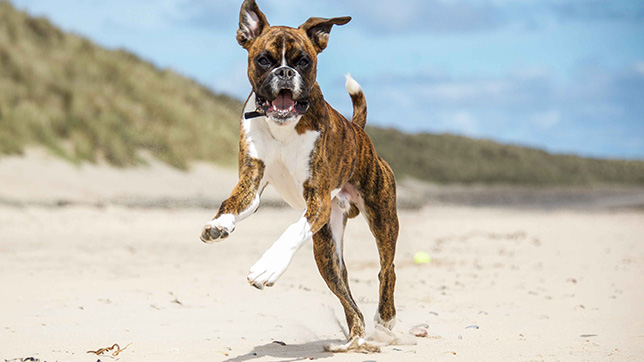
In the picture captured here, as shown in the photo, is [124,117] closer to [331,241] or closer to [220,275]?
[220,275]

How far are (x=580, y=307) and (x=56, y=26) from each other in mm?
21414

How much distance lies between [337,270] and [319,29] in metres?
1.69

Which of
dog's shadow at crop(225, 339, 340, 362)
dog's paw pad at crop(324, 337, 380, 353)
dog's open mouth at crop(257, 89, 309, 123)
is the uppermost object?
dog's open mouth at crop(257, 89, 309, 123)

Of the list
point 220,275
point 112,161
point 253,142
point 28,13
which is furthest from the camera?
point 28,13

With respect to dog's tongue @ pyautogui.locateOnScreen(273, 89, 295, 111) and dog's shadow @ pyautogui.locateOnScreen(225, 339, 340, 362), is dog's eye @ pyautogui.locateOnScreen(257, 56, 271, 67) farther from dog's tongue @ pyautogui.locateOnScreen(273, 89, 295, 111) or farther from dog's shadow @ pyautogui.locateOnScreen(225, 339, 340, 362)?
dog's shadow @ pyautogui.locateOnScreen(225, 339, 340, 362)

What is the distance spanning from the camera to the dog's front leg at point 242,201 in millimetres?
4109

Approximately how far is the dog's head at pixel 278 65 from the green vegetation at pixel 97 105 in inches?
510

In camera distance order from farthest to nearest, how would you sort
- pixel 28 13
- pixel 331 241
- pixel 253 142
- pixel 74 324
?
pixel 28 13 → pixel 74 324 → pixel 331 241 → pixel 253 142

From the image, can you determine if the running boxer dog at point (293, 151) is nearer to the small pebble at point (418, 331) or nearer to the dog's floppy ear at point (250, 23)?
the dog's floppy ear at point (250, 23)

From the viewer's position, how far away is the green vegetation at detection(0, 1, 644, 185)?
58.9ft

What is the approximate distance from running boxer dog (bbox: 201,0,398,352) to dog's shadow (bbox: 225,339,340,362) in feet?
0.69

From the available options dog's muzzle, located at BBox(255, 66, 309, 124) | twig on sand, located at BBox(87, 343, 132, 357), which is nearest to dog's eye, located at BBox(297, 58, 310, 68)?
dog's muzzle, located at BBox(255, 66, 309, 124)

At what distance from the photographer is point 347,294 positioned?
5465 millimetres

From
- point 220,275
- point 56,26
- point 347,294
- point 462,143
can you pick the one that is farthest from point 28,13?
point 462,143
